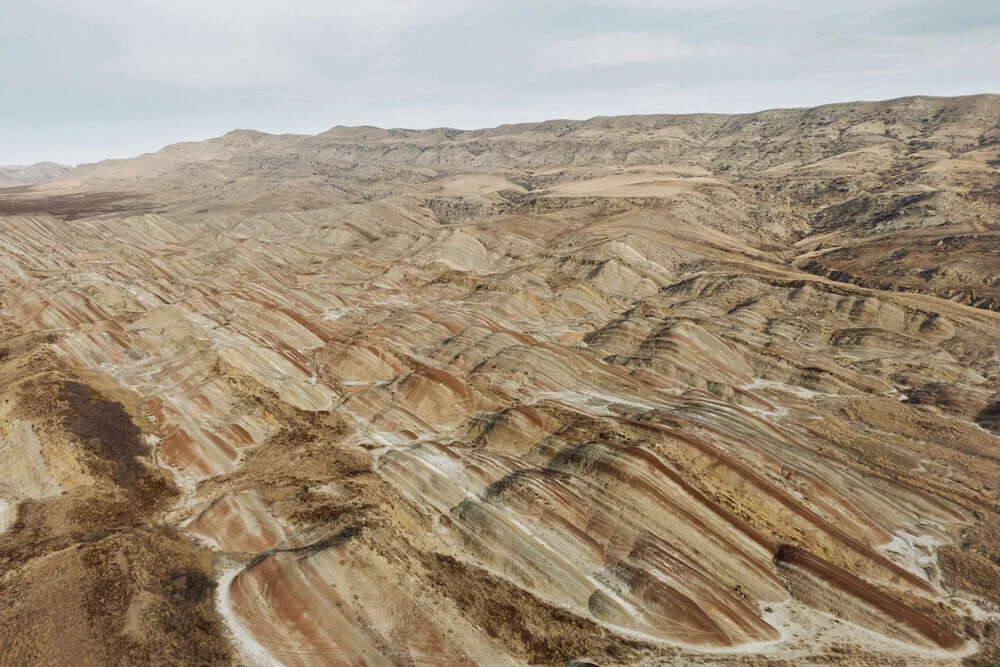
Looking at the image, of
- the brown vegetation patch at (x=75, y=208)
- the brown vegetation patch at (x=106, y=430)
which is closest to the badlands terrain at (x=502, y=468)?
the brown vegetation patch at (x=106, y=430)

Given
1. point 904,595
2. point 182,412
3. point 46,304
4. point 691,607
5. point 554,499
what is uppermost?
point 46,304

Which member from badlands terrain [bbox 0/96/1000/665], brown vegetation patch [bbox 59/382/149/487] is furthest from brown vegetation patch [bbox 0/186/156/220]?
brown vegetation patch [bbox 59/382/149/487]

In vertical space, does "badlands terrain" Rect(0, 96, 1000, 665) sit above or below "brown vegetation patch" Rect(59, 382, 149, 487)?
below

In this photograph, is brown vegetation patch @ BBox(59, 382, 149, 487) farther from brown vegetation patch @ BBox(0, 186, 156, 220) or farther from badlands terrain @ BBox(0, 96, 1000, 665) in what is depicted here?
brown vegetation patch @ BBox(0, 186, 156, 220)

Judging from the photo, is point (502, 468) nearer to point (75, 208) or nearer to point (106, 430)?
point (106, 430)

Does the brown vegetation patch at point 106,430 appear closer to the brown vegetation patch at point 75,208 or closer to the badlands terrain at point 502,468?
the badlands terrain at point 502,468

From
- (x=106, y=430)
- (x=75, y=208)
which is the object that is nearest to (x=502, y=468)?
(x=106, y=430)

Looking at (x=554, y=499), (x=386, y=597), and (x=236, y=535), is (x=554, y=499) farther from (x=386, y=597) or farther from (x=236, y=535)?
(x=236, y=535)

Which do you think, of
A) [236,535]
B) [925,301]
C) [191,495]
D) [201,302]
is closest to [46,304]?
[201,302]
